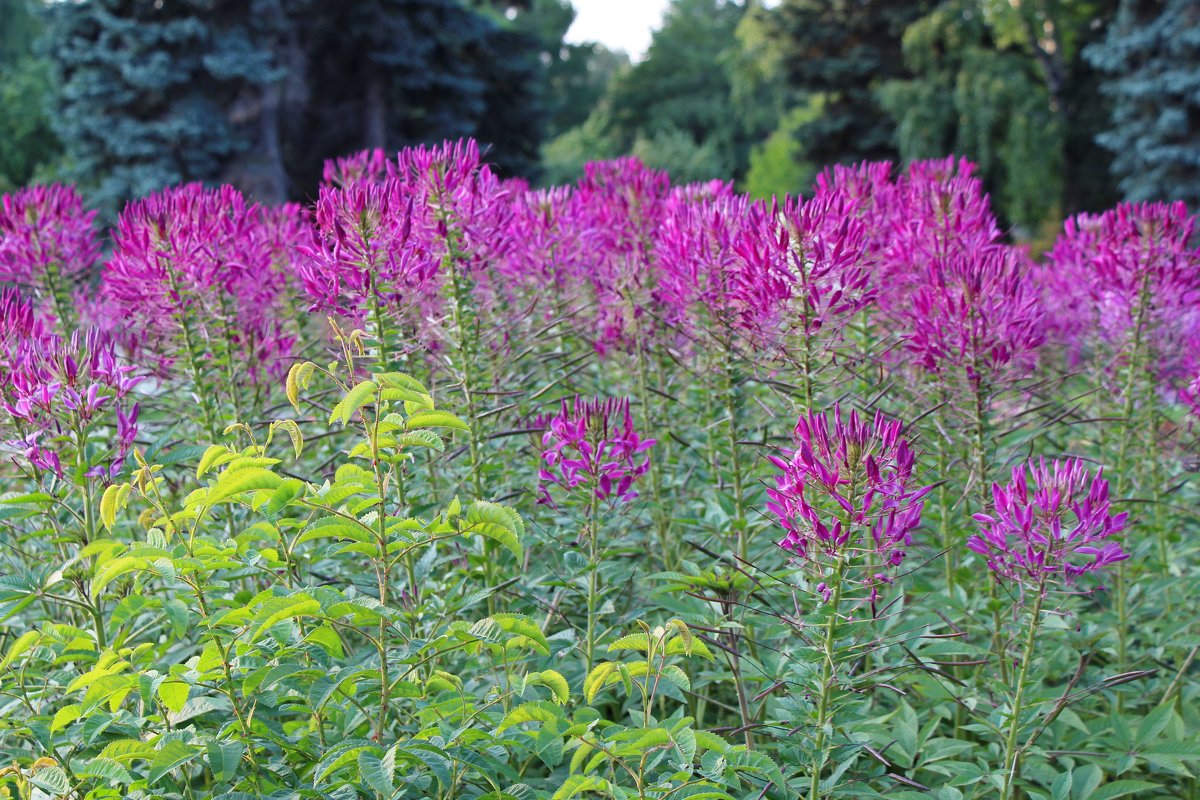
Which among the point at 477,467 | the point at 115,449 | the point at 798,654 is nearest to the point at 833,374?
the point at 798,654

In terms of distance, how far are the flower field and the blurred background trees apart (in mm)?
12363

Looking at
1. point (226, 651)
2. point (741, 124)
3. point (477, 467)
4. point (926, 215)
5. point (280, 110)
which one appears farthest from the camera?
point (741, 124)

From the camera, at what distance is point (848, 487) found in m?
1.75

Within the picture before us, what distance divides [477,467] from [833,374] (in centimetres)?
92

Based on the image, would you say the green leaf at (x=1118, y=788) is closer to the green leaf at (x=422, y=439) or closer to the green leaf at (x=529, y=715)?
the green leaf at (x=529, y=715)

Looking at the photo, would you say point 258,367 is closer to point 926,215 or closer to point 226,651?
point 226,651

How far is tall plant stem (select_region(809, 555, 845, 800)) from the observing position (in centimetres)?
188

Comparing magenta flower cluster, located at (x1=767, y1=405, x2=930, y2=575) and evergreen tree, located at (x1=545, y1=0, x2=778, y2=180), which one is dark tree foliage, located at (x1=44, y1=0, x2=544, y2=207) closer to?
evergreen tree, located at (x1=545, y1=0, x2=778, y2=180)

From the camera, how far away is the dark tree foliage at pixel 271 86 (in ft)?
49.3

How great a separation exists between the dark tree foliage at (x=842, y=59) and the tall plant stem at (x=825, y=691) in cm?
2097

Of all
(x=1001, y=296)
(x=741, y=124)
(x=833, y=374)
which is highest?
(x=741, y=124)

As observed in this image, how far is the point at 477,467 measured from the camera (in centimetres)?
259

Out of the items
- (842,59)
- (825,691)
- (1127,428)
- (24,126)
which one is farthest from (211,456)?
(842,59)

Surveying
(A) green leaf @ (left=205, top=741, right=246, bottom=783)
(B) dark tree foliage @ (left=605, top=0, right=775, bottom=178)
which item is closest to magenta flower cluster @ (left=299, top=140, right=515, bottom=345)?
(A) green leaf @ (left=205, top=741, right=246, bottom=783)
